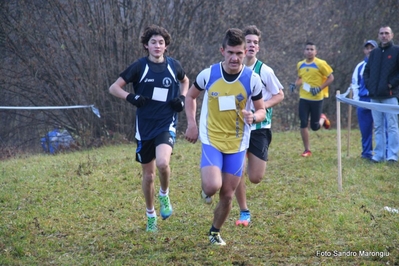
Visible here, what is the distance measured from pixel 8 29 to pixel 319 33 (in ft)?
32.8

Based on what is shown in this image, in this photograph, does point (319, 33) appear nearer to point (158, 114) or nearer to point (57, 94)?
point (57, 94)

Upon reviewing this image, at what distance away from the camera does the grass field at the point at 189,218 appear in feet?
19.4

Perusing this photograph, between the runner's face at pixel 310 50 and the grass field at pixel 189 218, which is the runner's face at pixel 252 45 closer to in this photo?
the grass field at pixel 189 218

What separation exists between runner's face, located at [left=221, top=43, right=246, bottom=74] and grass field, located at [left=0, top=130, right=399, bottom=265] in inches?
68.4

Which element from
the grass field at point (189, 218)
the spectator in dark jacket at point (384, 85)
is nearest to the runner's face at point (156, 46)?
the grass field at point (189, 218)

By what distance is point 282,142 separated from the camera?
14.8 m

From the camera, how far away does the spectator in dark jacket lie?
1070 centimetres

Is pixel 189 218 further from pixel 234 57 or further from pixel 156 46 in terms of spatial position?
pixel 234 57

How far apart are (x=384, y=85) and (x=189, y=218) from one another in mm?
4983

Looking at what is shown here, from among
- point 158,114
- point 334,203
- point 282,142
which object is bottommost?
point 282,142

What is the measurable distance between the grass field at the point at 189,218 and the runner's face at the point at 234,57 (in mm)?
1738

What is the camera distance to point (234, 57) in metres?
5.82

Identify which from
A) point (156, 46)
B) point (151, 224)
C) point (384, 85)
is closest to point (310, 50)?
point (384, 85)

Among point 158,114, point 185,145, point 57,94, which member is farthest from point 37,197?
point 57,94
